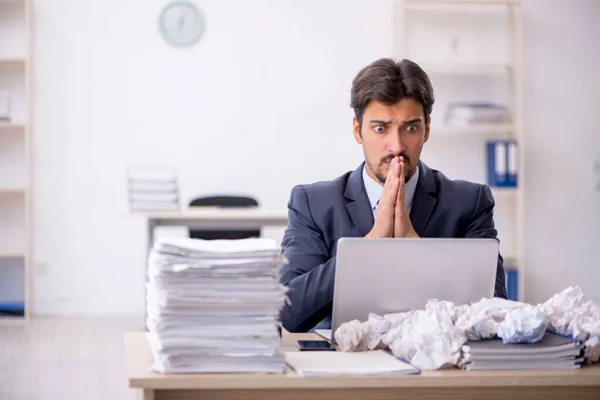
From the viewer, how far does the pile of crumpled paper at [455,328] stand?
155 centimetres

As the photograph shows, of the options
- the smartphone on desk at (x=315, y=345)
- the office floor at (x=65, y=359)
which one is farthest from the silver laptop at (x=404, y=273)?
the office floor at (x=65, y=359)

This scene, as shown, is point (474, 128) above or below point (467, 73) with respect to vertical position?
below

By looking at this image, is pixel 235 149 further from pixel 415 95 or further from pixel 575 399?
pixel 575 399

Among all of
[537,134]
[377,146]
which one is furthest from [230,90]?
[377,146]

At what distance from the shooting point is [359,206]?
93.1 inches

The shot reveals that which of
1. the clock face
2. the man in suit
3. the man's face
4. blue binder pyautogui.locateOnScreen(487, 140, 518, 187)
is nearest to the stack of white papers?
the man in suit

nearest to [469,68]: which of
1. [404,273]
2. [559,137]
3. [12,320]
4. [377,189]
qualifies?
[559,137]

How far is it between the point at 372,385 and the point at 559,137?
5267 millimetres

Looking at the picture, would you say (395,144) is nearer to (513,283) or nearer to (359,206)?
(359,206)

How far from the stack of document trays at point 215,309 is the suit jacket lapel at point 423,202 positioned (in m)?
0.92

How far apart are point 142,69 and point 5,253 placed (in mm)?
1510

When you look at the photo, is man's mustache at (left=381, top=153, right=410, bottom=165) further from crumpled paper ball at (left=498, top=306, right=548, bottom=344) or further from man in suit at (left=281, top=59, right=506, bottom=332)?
crumpled paper ball at (left=498, top=306, right=548, bottom=344)

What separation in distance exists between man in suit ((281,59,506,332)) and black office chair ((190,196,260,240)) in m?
2.85

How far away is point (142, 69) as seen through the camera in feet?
19.7
